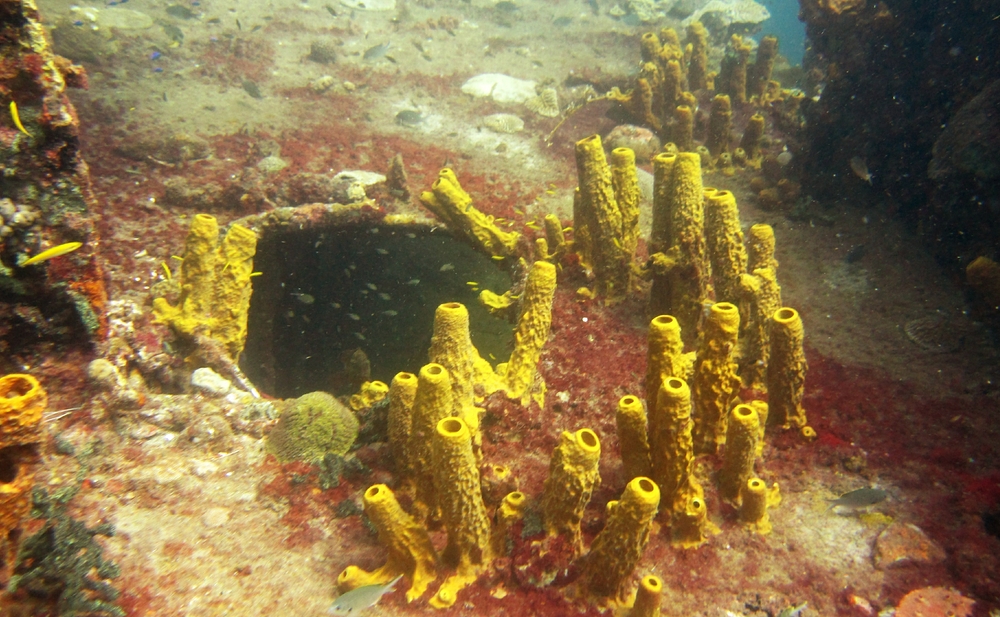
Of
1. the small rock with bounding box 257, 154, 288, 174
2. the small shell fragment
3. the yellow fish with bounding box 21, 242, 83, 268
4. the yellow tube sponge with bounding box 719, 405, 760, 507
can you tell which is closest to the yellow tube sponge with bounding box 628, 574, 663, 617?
the yellow tube sponge with bounding box 719, 405, 760, 507

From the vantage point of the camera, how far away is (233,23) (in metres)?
14.0

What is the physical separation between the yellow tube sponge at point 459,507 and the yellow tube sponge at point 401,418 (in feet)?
1.92

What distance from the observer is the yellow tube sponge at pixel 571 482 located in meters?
2.54

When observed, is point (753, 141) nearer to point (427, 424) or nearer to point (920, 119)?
point (920, 119)

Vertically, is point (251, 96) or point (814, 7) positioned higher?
point (814, 7)

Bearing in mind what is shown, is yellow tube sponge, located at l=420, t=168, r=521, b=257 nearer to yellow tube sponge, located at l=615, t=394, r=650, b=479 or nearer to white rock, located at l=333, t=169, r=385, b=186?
white rock, located at l=333, t=169, r=385, b=186

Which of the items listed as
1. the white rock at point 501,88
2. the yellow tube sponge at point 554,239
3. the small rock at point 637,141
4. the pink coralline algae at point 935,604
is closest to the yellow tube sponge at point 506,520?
the pink coralline algae at point 935,604

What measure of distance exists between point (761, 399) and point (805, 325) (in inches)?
58.3

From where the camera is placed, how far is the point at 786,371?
3.42 meters

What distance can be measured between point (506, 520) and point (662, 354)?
53.6 inches

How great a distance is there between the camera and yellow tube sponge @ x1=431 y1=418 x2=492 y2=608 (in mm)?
2484

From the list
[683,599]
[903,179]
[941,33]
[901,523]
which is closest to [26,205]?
[683,599]

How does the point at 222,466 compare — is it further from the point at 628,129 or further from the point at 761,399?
the point at 628,129

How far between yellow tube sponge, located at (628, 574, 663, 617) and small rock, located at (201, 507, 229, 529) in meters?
2.36
